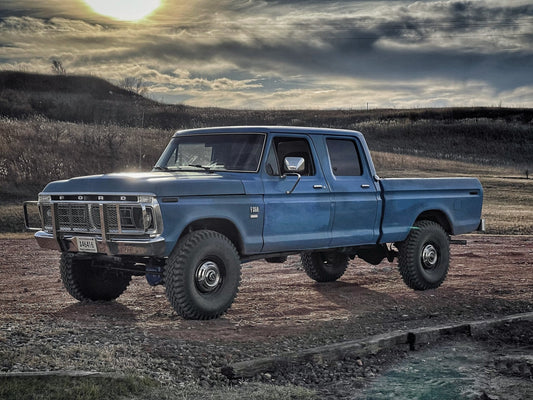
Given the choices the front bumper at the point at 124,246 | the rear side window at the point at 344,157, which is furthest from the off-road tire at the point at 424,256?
the front bumper at the point at 124,246

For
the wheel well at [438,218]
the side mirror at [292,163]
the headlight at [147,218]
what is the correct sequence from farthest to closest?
the wheel well at [438,218] → the side mirror at [292,163] → the headlight at [147,218]

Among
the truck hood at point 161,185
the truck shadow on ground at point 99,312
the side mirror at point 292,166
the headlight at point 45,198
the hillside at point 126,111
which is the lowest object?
the truck shadow on ground at point 99,312

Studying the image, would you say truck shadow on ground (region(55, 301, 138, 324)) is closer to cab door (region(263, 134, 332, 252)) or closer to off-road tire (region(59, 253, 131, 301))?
off-road tire (region(59, 253, 131, 301))

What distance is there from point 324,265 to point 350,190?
227 centimetres

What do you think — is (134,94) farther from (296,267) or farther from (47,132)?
(296,267)

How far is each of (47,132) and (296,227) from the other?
25.6 meters

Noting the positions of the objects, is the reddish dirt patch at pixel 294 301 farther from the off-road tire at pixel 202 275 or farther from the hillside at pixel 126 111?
the hillside at pixel 126 111

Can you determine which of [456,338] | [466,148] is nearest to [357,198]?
[456,338]

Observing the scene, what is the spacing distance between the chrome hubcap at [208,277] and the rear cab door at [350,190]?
1876mm

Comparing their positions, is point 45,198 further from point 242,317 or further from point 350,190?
point 350,190

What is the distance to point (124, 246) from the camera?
798 cm

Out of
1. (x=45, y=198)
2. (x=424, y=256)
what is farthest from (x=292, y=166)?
(x=424, y=256)

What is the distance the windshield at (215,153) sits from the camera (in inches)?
349

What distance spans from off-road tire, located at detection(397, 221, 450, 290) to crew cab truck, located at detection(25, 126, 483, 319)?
0.07ft
